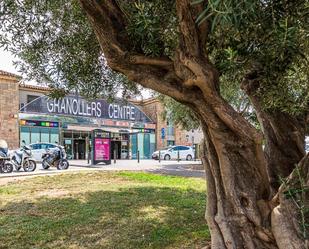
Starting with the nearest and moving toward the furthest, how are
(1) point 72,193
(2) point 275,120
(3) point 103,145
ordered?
(2) point 275,120 < (1) point 72,193 < (3) point 103,145

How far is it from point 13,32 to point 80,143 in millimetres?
30160

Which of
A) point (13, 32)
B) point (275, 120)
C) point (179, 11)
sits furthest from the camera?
point (13, 32)

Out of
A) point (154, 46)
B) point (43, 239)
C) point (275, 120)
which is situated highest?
point (154, 46)

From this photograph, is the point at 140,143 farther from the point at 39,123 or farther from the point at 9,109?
the point at 9,109

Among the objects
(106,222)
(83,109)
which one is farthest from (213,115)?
(83,109)

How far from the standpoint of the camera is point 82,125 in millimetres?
35312

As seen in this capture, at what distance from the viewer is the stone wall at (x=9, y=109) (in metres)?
29.7

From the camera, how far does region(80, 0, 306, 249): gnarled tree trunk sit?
341 cm

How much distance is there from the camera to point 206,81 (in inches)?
132

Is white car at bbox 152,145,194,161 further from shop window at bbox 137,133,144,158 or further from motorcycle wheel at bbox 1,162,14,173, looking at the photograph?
motorcycle wheel at bbox 1,162,14,173

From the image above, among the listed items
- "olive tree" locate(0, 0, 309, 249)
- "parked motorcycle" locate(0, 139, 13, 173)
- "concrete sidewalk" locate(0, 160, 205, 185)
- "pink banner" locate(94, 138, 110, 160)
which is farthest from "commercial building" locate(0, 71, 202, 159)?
"olive tree" locate(0, 0, 309, 249)

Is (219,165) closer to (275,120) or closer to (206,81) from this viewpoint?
(206,81)

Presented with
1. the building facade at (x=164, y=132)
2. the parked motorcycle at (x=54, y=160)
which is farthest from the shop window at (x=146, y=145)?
the parked motorcycle at (x=54, y=160)

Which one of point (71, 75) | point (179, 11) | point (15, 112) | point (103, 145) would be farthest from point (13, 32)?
point (15, 112)
